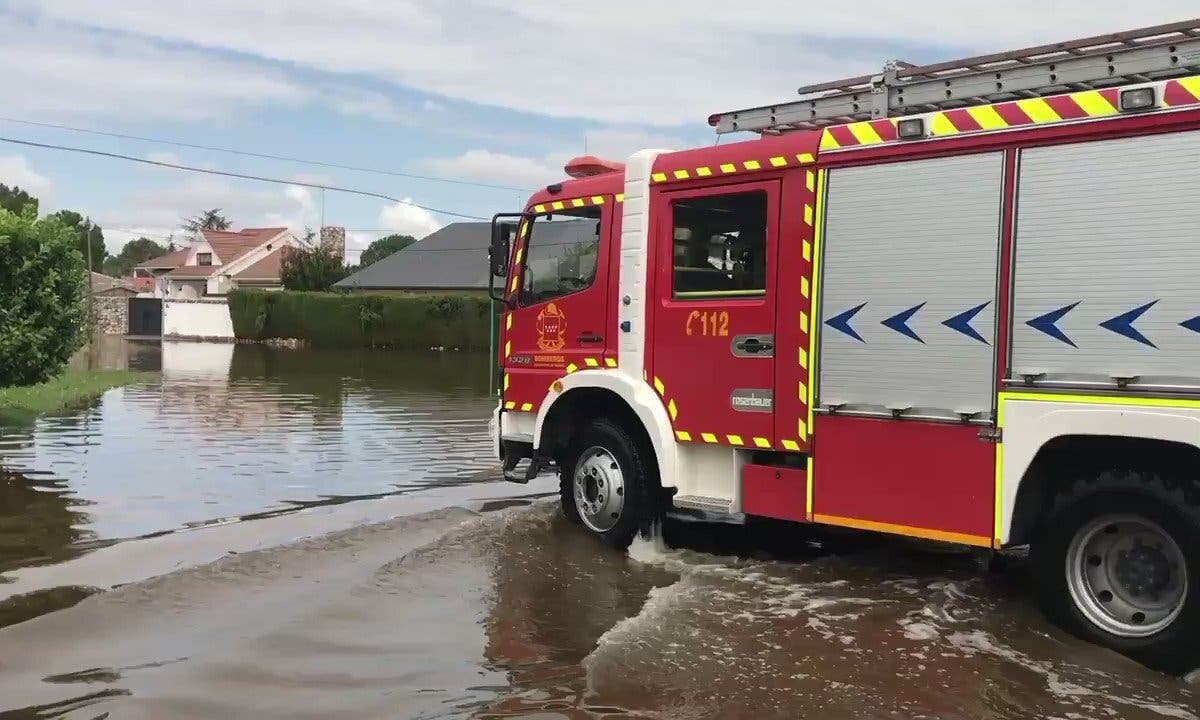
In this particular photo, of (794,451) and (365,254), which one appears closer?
(794,451)

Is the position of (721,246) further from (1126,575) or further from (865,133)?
(1126,575)

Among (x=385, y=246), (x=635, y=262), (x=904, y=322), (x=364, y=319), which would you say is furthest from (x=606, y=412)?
(x=385, y=246)

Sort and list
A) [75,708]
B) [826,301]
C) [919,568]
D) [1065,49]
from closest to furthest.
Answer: [75,708]
[1065,49]
[826,301]
[919,568]

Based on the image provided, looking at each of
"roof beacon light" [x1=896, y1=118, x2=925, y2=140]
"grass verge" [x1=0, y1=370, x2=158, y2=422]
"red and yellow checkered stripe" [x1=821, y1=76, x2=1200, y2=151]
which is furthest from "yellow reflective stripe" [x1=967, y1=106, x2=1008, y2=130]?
"grass verge" [x1=0, y1=370, x2=158, y2=422]

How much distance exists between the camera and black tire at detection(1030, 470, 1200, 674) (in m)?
5.30

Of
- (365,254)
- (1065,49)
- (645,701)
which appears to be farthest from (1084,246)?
(365,254)

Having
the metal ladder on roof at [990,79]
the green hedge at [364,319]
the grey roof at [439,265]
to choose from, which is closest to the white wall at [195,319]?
the green hedge at [364,319]

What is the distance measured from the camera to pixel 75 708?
15.9 feet

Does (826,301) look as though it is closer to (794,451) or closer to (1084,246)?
(794,451)

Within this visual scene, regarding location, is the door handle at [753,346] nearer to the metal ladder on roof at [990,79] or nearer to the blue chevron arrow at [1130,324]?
the metal ladder on roof at [990,79]

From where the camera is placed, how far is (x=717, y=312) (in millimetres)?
7523

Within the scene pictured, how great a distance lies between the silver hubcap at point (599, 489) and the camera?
811 cm

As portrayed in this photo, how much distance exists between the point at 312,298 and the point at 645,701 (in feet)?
152

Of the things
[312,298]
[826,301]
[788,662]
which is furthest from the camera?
[312,298]
